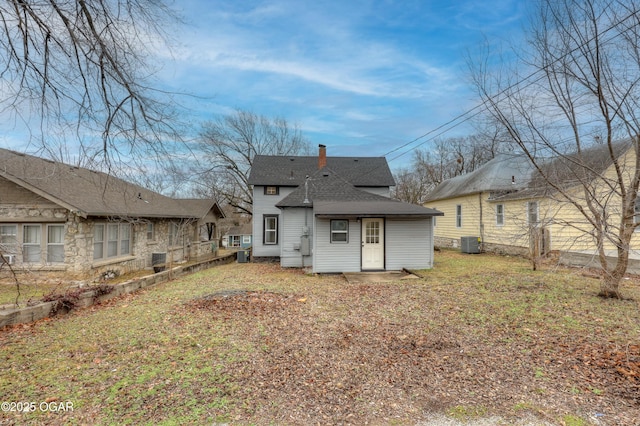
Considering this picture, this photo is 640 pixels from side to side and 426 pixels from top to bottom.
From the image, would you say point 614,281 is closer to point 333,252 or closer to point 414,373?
point 414,373

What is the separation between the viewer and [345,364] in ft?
13.9

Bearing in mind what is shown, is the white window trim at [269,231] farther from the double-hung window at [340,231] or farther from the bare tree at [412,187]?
the bare tree at [412,187]

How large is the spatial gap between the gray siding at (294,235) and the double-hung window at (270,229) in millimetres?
2901

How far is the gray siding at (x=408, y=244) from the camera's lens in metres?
12.0

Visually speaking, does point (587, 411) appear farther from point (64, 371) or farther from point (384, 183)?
point (384, 183)

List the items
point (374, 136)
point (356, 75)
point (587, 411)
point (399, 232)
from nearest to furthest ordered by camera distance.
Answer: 1. point (587, 411)
2. point (399, 232)
3. point (356, 75)
4. point (374, 136)

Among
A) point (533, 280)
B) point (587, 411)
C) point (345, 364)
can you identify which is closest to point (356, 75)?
point (533, 280)

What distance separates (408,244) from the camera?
12094 mm

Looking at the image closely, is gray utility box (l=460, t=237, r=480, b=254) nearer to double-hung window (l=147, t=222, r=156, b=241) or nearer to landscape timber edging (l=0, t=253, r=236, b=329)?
landscape timber edging (l=0, t=253, r=236, b=329)

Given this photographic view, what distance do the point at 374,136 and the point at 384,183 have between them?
9588 millimetres

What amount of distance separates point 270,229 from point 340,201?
529 cm

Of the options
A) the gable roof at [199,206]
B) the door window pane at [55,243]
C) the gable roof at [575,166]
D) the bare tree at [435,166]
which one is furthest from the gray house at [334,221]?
the bare tree at [435,166]

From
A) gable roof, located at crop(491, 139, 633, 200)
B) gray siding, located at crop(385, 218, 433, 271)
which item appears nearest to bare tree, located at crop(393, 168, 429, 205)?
gray siding, located at crop(385, 218, 433, 271)

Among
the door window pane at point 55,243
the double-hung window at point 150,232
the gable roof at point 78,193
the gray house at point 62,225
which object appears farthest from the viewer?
the double-hung window at point 150,232
